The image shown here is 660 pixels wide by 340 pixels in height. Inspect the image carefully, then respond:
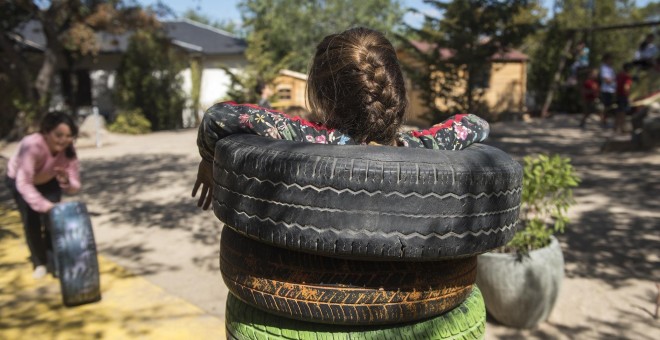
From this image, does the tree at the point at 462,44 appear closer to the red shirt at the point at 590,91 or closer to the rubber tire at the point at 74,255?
the red shirt at the point at 590,91

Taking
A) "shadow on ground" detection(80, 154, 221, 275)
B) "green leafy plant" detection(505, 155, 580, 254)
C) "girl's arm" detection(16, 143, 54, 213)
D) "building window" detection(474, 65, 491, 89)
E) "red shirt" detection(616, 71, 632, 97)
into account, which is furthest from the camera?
"red shirt" detection(616, 71, 632, 97)

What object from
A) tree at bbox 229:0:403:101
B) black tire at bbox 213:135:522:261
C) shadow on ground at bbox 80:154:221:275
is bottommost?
shadow on ground at bbox 80:154:221:275

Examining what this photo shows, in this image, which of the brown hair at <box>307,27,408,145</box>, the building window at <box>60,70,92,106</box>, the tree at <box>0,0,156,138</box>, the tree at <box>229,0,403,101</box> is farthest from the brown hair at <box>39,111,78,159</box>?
the tree at <box>229,0,403,101</box>

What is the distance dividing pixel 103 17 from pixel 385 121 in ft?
61.4

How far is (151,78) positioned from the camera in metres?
20.8

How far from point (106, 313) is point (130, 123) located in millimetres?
17399

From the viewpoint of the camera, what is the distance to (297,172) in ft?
4.98

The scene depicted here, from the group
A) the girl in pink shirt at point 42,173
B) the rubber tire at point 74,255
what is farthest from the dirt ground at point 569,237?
the girl in pink shirt at point 42,173

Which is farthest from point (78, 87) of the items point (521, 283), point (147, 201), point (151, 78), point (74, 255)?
point (521, 283)

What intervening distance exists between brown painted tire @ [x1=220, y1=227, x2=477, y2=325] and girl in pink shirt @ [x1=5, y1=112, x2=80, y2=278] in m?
3.19

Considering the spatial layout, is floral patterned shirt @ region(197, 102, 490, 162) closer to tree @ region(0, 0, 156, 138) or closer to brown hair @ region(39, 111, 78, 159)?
brown hair @ region(39, 111, 78, 159)

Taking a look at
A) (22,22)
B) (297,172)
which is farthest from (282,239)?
(22,22)

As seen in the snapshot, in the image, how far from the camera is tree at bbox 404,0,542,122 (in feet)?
36.3

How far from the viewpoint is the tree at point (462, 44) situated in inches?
436
